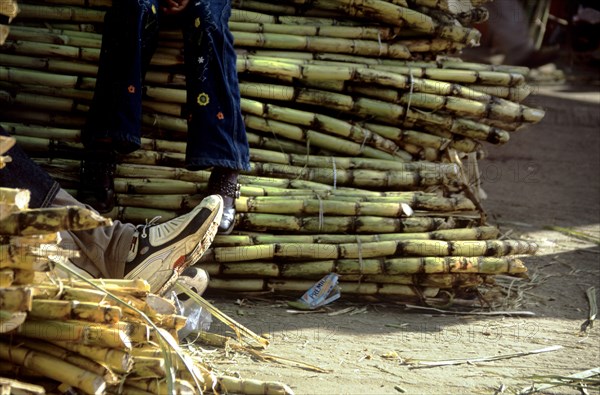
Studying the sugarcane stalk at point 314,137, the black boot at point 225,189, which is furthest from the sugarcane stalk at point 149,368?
the sugarcane stalk at point 314,137

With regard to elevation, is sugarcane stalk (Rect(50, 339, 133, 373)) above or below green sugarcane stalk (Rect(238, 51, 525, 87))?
below

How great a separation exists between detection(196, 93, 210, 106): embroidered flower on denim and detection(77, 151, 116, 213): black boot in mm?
434

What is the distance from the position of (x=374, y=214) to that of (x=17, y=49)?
1736 millimetres

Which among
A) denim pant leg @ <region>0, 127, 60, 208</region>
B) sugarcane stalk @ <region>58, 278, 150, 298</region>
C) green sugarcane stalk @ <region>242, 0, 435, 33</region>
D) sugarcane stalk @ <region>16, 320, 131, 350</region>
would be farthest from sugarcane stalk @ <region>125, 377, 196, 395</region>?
green sugarcane stalk @ <region>242, 0, 435, 33</region>

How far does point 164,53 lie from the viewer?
3.93 meters

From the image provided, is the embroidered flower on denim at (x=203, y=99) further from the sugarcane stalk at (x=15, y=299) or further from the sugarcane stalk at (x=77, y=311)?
the sugarcane stalk at (x=15, y=299)

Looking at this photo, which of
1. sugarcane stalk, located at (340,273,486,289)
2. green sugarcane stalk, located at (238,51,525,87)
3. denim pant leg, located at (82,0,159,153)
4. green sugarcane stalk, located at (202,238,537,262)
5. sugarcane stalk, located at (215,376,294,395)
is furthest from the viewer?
green sugarcane stalk, located at (238,51,525,87)

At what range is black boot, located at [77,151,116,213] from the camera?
3.61 metres

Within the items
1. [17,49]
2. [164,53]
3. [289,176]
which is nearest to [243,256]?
[289,176]

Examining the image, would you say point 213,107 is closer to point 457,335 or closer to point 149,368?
point 457,335

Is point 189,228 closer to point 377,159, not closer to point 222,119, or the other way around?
point 222,119

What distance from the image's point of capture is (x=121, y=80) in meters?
3.54

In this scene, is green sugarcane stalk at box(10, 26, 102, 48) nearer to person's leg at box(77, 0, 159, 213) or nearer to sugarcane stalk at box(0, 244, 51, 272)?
person's leg at box(77, 0, 159, 213)

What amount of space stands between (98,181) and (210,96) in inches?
22.7
